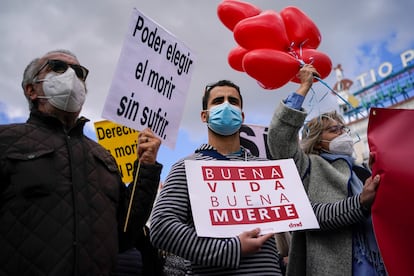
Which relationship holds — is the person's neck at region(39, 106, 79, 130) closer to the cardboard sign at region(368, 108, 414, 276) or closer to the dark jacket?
the dark jacket

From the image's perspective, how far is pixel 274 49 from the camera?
9.77 feet

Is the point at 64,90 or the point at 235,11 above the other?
the point at 235,11

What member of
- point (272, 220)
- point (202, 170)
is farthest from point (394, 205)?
point (202, 170)

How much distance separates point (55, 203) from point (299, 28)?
240 centimetres

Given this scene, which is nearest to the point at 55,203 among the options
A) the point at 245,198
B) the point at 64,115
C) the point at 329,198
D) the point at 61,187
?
the point at 61,187

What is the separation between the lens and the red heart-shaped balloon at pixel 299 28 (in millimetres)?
3092

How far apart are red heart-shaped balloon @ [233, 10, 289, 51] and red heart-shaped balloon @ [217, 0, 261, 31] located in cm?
21

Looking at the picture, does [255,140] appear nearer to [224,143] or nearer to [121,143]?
[121,143]

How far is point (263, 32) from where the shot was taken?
2.91 meters

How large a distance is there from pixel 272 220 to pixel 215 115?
30.2 inches

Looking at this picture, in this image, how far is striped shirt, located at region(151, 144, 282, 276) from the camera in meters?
1.67

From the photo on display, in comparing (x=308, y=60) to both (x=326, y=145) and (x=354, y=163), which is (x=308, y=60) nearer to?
(x=326, y=145)

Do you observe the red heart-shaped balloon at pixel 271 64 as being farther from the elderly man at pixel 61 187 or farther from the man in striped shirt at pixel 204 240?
the elderly man at pixel 61 187

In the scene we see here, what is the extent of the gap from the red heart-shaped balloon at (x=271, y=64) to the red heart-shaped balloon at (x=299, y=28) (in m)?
0.28
